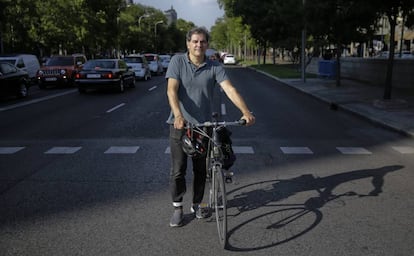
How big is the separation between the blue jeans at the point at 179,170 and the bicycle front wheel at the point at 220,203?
440mm

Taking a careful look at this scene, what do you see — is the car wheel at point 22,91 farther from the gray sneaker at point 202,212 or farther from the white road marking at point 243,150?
the gray sneaker at point 202,212

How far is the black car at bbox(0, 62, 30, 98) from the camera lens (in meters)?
17.1

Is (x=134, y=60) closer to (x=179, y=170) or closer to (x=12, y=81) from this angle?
(x=12, y=81)

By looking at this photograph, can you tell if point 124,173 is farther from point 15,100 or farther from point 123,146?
point 15,100

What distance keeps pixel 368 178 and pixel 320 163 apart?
1.06 m

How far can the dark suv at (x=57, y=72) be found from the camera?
23438 millimetres

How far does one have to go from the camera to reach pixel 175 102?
4.20m

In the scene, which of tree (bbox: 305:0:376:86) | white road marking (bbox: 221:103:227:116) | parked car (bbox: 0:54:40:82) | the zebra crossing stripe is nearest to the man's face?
the zebra crossing stripe

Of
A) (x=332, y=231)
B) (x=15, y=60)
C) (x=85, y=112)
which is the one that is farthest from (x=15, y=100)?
(x=332, y=231)

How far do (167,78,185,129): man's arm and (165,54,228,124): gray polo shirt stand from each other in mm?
57

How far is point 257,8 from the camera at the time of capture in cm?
4822

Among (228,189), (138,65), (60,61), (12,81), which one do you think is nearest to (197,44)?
(228,189)

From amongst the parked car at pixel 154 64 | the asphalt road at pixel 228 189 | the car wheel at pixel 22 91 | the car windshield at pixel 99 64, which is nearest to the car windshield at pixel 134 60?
the parked car at pixel 154 64

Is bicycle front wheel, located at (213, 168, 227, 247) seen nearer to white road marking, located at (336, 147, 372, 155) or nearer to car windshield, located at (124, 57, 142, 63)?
white road marking, located at (336, 147, 372, 155)
